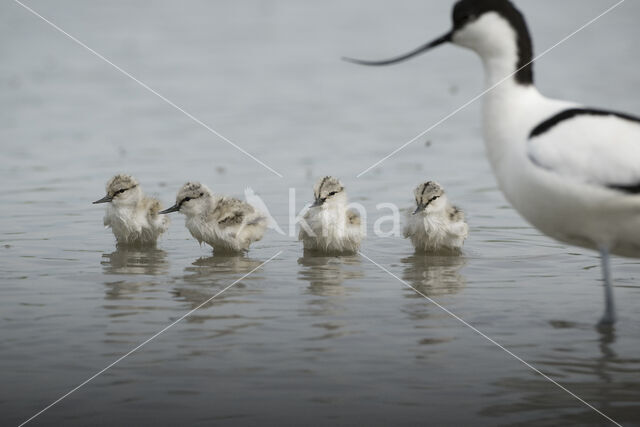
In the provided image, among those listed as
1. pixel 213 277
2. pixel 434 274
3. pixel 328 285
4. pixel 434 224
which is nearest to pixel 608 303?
pixel 434 274

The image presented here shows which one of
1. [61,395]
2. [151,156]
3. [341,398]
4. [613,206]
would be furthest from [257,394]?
[151,156]

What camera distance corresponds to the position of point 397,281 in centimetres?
801

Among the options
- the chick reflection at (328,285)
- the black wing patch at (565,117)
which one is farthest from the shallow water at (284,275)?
the black wing patch at (565,117)

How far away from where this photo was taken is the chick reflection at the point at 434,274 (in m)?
7.72

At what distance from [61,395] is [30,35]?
15.6m

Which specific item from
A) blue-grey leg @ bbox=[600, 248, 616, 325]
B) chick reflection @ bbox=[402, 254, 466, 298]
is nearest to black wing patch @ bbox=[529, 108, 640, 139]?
blue-grey leg @ bbox=[600, 248, 616, 325]

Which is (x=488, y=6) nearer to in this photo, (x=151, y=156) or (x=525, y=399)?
(x=525, y=399)

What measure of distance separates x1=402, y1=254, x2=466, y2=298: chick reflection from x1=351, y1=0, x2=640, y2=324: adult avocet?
1593 mm

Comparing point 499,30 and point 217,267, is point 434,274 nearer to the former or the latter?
point 217,267

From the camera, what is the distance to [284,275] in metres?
8.25

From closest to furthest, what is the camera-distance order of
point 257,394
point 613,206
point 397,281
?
point 257,394, point 613,206, point 397,281

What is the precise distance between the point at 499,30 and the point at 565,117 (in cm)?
69

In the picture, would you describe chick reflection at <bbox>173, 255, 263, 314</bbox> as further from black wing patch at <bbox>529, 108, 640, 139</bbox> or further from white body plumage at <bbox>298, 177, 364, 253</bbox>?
black wing patch at <bbox>529, 108, 640, 139</bbox>

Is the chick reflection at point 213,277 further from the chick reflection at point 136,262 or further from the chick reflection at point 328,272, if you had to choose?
the chick reflection at point 328,272
